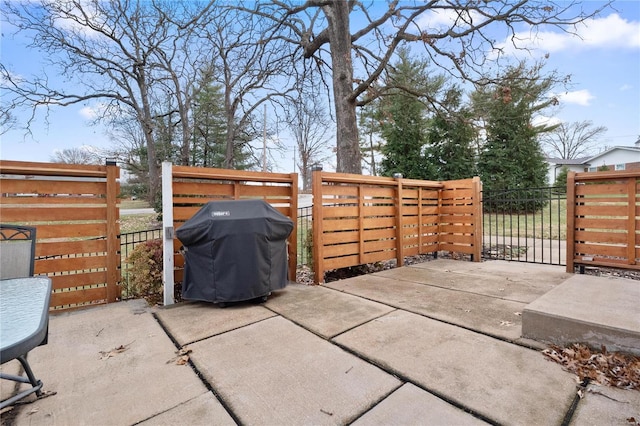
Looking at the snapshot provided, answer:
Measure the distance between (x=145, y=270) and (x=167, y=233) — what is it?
0.60 metres

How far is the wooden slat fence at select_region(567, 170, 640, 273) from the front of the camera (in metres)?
3.73

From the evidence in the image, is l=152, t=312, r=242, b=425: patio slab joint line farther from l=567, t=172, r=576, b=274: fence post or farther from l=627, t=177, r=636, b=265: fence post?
l=627, t=177, r=636, b=265: fence post

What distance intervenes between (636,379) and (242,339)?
8.20 ft

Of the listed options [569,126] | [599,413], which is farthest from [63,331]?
[569,126]

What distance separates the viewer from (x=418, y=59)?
12.6 m

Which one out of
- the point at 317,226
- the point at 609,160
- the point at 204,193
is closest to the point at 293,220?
the point at 317,226

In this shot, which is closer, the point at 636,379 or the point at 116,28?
the point at 636,379

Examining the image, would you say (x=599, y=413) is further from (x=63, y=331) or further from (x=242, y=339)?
(x=63, y=331)

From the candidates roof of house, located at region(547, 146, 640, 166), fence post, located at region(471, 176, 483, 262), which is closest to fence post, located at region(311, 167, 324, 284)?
fence post, located at region(471, 176, 483, 262)

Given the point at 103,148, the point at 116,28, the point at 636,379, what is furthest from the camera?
the point at 103,148

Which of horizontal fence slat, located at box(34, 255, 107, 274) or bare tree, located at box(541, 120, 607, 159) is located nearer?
horizontal fence slat, located at box(34, 255, 107, 274)

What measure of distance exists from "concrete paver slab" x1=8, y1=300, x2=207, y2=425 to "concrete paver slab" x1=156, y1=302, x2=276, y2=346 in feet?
0.38

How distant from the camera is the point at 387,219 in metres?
4.88

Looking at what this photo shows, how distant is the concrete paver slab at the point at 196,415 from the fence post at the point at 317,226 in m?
2.48
